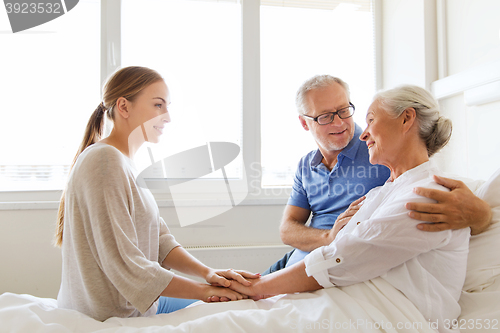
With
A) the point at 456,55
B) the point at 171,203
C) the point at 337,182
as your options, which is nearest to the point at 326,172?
the point at 337,182

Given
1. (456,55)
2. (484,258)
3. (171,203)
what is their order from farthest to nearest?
(171,203), (456,55), (484,258)

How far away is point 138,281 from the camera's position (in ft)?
3.19

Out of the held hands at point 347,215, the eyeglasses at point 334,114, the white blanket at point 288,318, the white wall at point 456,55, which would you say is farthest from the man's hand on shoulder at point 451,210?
the eyeglasses at point 334,114

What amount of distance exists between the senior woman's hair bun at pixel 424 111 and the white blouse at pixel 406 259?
0.82 feet

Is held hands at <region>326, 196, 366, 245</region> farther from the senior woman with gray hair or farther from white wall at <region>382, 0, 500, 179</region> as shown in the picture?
white wall at <region>382, 0, 500, 179</region>

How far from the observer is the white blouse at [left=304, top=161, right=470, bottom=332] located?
35.2 inches

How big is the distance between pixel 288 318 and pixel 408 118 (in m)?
0.75

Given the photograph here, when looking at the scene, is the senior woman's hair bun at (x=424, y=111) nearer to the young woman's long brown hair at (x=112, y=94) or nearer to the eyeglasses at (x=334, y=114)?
the eyeglasses at (x=334, y=114)

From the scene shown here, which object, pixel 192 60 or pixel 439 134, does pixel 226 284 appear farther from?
pixel 192 60

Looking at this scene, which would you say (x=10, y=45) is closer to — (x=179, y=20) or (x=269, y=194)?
(x=179, y=20)

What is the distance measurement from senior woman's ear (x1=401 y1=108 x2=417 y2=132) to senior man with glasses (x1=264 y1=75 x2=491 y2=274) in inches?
16.6

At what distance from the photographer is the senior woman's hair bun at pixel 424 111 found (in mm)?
1141

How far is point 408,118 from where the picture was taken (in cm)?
114

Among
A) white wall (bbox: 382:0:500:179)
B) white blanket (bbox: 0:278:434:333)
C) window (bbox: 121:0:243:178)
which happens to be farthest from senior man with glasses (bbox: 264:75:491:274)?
window (bbox: 121:0:243:178)
